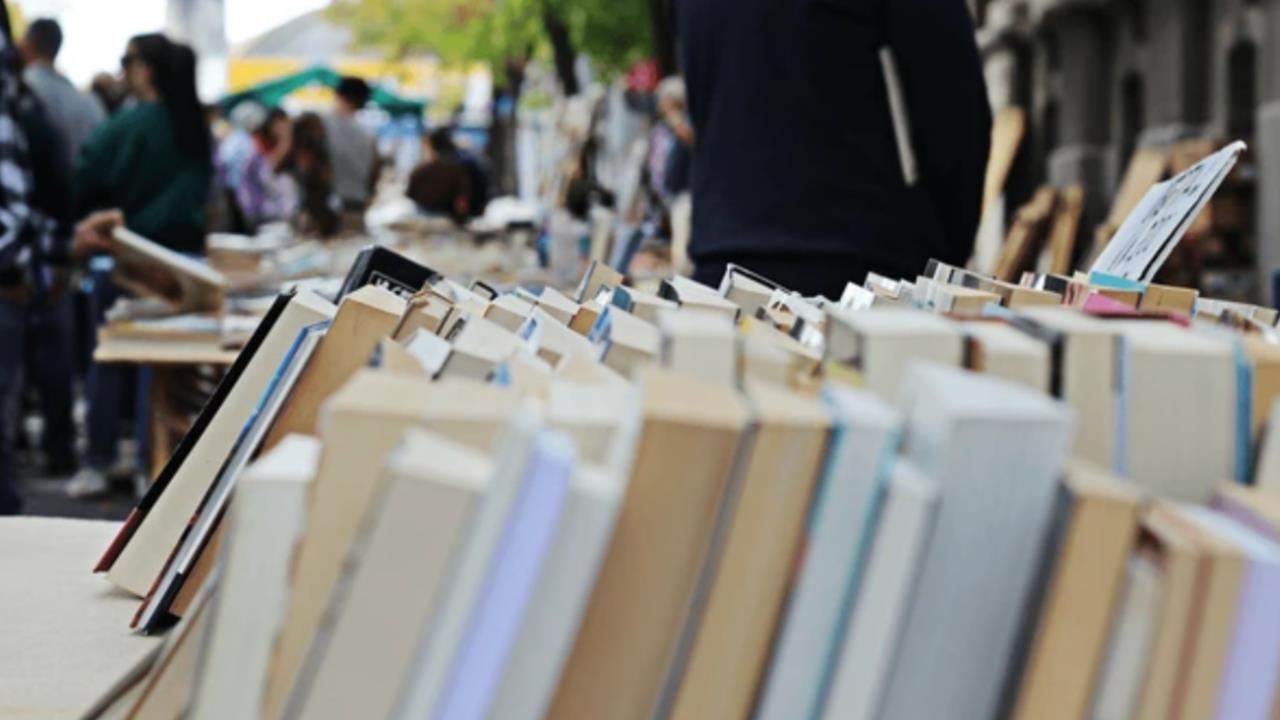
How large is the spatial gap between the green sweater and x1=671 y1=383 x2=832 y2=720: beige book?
304 inches

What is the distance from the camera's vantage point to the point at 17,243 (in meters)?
6.20

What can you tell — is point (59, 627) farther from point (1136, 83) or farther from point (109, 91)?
point (1136, 83)

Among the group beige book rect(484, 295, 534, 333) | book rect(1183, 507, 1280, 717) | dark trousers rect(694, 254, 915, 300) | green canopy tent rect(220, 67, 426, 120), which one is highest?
green canopy tent rect(220, 67, 426, 120)

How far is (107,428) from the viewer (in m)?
9.28

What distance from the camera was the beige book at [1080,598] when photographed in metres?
1.32

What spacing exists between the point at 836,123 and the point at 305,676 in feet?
9.20

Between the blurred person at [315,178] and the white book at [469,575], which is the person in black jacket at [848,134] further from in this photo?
the blurred person at [315,178]

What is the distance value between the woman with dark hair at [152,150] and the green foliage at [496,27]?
10876mm

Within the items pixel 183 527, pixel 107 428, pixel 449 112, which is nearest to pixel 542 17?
pixel 107 428

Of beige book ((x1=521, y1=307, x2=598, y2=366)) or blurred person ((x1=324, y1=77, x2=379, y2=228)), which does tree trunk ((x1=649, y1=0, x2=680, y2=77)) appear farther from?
beige book ((x1=521, y1=307, x2=598, y2=366))

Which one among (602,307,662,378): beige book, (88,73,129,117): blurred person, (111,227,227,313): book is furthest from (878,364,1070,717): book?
(88,73,129,117): blurred person

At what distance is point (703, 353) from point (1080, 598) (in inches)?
12.7

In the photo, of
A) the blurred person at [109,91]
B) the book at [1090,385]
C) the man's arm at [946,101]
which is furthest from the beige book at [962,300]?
the blurred person at [109,91]

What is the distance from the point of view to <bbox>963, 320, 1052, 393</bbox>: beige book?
1500 mm
